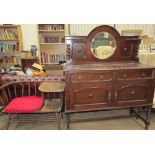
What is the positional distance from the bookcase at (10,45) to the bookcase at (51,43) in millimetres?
536

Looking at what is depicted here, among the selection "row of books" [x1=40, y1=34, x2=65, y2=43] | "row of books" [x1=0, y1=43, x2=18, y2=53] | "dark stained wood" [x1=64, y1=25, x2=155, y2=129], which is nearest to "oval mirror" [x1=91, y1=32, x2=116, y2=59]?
"dark stained wood" [x1=64, y1=25, x2=155, y2=129]

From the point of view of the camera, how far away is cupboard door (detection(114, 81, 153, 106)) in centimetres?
198

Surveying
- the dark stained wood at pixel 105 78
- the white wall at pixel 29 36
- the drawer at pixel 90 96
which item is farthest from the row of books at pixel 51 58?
the drawer at pixel 90 96

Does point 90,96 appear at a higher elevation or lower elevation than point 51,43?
lower

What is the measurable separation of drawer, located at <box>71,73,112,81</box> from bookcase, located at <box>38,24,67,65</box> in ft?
7.58

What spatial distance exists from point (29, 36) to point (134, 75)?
310 cm

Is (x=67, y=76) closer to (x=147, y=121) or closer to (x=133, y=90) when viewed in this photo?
(x=133, y=90)

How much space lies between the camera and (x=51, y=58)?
405 cm


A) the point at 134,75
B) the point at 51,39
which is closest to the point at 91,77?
the point at 134,75

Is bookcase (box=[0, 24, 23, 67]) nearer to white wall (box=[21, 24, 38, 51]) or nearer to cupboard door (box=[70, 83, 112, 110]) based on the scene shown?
white wall (box=[21, 24, 38, 51])

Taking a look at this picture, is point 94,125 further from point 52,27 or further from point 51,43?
point 52,27

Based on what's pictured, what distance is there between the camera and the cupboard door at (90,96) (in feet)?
6.11
